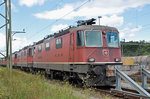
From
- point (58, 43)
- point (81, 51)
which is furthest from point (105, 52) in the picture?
point (58, 43)

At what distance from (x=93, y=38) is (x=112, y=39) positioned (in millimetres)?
1205

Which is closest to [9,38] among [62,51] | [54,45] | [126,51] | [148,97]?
[54,45]

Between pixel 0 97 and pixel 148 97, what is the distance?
4811 mm

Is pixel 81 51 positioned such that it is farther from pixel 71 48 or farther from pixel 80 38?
pixel 71 48

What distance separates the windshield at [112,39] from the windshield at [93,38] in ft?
1.81

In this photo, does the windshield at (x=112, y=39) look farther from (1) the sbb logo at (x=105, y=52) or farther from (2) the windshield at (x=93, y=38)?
(2) the windshield at (x=93, y=38)

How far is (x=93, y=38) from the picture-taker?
1050 centimetres

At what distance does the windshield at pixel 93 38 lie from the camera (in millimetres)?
10367

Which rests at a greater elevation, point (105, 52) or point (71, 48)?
point (71, 48)

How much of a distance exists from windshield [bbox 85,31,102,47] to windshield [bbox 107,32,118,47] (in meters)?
0.55

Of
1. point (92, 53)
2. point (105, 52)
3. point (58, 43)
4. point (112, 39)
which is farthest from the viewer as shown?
point (58, 43)

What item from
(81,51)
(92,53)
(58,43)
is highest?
(58,43)

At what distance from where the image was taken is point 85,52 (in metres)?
10.1

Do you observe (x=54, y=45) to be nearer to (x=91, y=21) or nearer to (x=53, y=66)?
(x=53, y=66)
